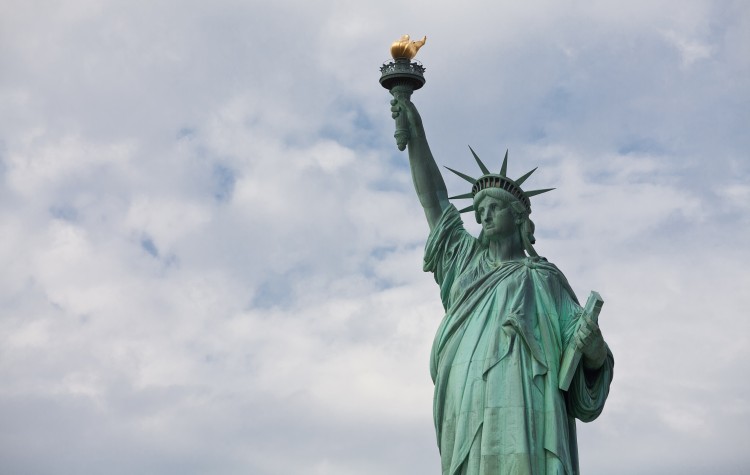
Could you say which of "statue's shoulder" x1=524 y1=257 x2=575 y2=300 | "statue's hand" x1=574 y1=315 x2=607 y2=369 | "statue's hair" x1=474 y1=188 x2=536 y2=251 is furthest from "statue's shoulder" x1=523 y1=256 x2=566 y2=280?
"statue's hand" x1=574 y1=315 x2=607 y2=369

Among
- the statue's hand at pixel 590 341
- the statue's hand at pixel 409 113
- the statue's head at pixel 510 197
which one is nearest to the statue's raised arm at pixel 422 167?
the statue's hand at pixel 409 113

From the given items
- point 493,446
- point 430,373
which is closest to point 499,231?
point 430,373

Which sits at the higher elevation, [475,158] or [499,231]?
[475,158]

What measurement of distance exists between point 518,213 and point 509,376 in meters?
2.66

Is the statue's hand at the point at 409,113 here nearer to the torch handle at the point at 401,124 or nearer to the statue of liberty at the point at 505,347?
the torch handle at the point at 401,124

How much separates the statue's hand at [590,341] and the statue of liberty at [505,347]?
0.01 meters

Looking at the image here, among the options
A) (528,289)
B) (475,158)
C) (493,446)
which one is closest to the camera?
(493,446)

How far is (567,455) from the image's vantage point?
15828 mm

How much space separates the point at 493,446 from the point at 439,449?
3.51ft

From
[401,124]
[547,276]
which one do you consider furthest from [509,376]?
[401,124]

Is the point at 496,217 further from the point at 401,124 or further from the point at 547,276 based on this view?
the point at 401,124

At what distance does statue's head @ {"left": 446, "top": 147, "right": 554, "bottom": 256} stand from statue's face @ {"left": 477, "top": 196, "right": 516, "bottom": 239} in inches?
0.5

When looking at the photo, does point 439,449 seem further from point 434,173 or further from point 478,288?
point 434,173

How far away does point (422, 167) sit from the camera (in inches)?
735
